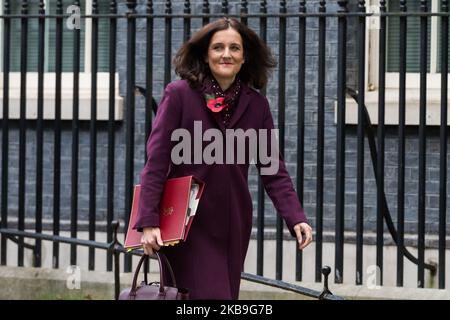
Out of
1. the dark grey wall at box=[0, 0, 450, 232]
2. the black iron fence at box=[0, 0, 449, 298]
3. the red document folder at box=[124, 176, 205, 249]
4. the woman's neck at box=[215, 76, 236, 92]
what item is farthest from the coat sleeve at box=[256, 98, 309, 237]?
the dark grey wall at box=[0, 0, 450, 232]

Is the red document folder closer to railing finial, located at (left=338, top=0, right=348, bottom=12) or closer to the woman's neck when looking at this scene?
the woman's neck

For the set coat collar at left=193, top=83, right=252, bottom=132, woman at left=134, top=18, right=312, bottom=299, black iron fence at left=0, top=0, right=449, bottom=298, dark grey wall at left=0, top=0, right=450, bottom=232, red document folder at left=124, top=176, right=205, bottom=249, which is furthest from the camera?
dark grey wall at left=0, top=0, right=450, bottom=232

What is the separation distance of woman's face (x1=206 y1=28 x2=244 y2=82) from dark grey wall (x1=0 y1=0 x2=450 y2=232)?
3385mm

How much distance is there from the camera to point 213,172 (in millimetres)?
6266

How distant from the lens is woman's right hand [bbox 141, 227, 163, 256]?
608cm

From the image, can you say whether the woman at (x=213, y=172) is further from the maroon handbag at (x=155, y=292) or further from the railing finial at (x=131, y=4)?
the railing finial at (x=131, y=4)

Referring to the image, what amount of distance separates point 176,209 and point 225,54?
0.75 meters

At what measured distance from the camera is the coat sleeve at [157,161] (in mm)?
6090

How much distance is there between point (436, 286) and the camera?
9.13 m

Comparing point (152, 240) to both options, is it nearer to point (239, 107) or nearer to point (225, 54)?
point (239, 107)

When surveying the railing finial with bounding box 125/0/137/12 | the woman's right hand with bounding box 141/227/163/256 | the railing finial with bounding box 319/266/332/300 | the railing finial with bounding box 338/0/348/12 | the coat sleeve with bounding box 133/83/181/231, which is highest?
the railing finial with bounding box 125/0/137/12

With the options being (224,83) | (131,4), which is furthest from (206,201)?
(131,4)

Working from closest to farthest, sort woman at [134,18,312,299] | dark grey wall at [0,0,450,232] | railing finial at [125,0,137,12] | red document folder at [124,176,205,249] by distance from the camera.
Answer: red document folder at [124,176,205,249]
woman at [134,18,312,299]
railing finial at [125,0,137,12]
dark grey wall at [0,0,450,232]
